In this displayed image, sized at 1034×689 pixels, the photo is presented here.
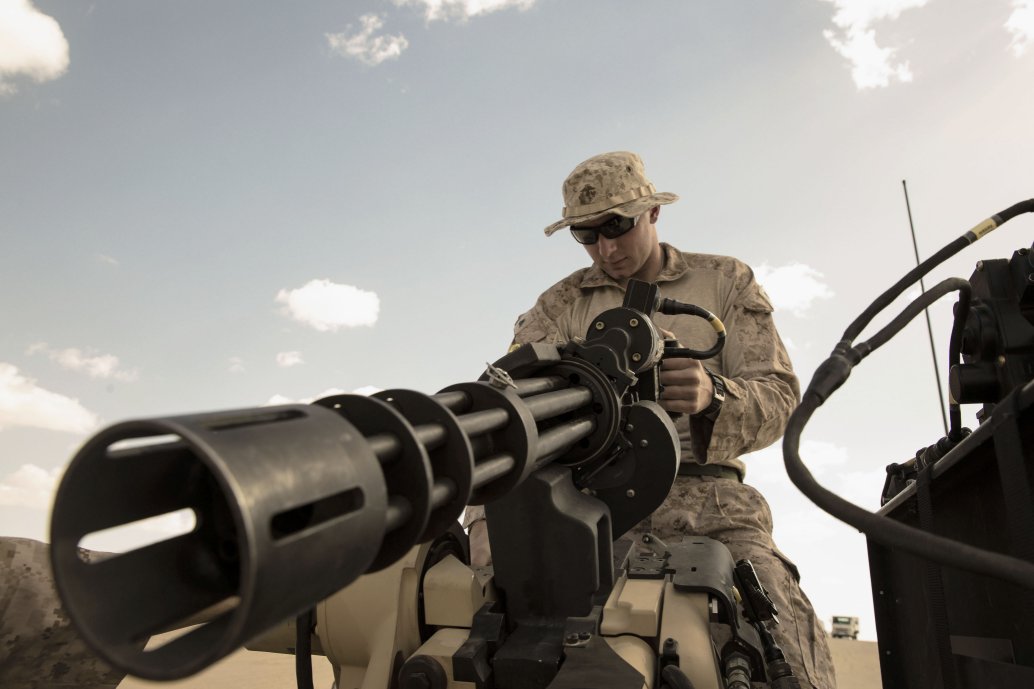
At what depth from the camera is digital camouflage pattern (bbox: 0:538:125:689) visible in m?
2.79

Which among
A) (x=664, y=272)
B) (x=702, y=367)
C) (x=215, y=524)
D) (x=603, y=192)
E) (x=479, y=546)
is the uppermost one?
(x=603, y=192)

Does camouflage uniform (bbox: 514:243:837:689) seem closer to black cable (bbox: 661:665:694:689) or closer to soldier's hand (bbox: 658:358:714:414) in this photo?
soldier's hand (bbox: 658:358:714:414)

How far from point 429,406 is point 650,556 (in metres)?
1.91

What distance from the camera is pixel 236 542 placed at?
1010 millimetres

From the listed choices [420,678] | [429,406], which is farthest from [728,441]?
[429,406]

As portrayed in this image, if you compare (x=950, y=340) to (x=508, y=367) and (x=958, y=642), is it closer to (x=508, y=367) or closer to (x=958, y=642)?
(x=958, y=642)

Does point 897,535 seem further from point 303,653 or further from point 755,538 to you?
point 755,538

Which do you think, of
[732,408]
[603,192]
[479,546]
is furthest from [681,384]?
[603,192]

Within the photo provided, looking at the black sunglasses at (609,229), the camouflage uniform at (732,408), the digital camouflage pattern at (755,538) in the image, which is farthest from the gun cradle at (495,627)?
the black sunglasses at (609,229)

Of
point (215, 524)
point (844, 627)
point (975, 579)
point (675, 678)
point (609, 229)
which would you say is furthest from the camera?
point (844, 627)

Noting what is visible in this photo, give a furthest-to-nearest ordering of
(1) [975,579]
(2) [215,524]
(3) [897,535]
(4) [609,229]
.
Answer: (4) [609,229]
(1) [975,579]
(3) [897,535]
(2) [215,524]

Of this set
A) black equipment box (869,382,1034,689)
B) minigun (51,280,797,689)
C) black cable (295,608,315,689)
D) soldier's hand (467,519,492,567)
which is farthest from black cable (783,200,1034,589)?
soldier's hand (467,519,492,567)

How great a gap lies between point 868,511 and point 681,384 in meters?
1.58

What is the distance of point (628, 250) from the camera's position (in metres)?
4.34
